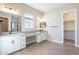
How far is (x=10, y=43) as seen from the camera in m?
3.04

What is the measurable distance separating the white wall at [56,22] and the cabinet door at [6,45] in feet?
11.6

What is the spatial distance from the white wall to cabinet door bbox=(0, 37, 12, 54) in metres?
3.53

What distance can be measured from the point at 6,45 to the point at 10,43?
0.17 metres

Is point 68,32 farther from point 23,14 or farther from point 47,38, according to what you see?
point 23,14

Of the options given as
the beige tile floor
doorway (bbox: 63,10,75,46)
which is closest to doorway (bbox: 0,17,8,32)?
the beige tile floor

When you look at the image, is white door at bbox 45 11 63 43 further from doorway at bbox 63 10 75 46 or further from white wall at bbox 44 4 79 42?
doorway at bbox 63 10 75 46

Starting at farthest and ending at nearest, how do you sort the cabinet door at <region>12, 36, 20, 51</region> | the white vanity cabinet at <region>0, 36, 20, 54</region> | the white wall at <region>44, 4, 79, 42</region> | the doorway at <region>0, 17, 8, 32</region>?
the white wall at <region>44, 4, 79, 42</region>, the doorway at <region>0, 17, 8, 32</region>, the cabinet door at <region>12, 36, 20, 51</region>, the white vanity cabinet at <region>0, 36, 20, 54</region>

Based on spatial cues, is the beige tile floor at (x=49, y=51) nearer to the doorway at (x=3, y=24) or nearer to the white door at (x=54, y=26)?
the doorway at (x=3, y=24)

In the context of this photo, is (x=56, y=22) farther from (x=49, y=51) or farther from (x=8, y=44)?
(x=8, y=44)

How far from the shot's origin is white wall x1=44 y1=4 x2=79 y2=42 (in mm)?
5277

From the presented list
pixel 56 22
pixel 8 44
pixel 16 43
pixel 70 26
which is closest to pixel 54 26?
pixel 56 22

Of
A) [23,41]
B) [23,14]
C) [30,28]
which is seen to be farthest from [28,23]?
[23,41]

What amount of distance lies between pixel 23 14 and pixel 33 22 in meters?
1.13

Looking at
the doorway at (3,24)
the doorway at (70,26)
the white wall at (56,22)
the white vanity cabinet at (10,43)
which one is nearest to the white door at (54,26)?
the white wall at (56,22)
